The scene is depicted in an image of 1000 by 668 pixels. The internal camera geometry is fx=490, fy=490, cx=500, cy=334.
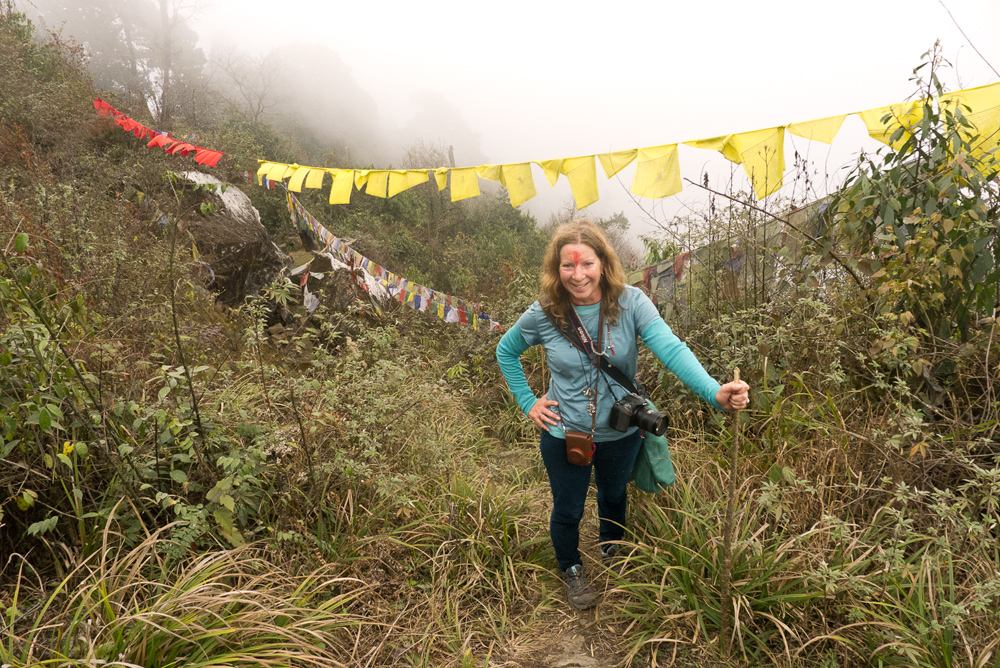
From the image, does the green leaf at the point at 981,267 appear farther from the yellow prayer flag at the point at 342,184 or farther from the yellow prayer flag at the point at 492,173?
the yellow prayer flag at the point at 342,184

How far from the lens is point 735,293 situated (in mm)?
3881

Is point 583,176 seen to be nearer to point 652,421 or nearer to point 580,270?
point 580,270

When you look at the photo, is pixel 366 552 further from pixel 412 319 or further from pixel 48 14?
pixel 48 14

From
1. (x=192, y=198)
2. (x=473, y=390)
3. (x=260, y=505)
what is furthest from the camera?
(x=192, y=198)

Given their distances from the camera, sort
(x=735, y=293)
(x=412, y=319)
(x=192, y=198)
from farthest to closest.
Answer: (x=192, y=198), (x=412, y=319), (x=735, y=293)

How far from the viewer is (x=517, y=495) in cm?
305

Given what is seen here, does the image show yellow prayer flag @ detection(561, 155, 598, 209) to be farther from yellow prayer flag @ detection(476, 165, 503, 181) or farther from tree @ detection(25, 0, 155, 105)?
tree @ detection(25, 0, 155, 105)

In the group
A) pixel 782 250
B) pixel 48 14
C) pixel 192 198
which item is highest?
pixel 48 14

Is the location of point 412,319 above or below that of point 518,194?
below

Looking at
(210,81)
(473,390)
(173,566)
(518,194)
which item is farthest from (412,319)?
(210,81)

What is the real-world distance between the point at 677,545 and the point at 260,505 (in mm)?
2093

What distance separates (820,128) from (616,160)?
5.95 ft

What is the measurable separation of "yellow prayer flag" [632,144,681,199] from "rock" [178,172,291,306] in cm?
588

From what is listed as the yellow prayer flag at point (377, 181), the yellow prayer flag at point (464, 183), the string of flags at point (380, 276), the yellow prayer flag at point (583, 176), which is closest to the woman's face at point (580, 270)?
the yellow prayer flag at point (583, 176)
